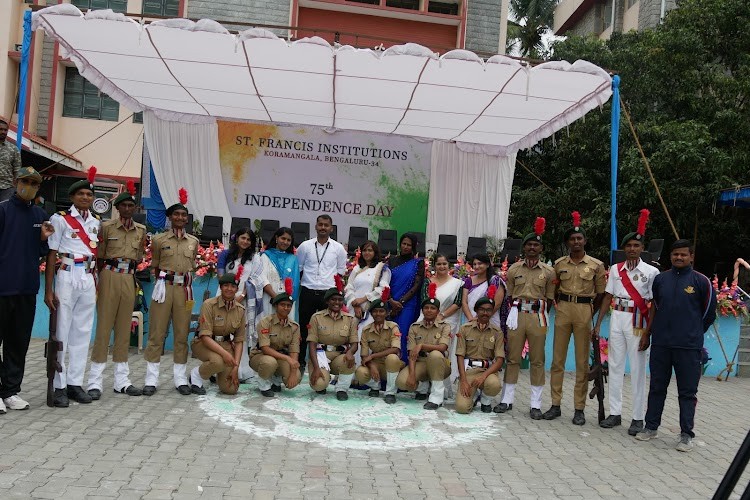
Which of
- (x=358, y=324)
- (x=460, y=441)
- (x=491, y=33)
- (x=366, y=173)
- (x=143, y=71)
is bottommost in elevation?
(x=460, y=441)

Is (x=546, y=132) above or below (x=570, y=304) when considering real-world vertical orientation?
above

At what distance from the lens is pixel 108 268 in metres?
6.07

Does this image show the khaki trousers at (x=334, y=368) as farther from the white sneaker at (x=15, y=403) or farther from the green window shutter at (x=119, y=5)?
the green window shutter at (x=119, y=5)

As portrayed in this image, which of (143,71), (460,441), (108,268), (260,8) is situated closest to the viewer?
(460,441)

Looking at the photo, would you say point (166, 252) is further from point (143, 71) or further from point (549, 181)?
point (549, 181)

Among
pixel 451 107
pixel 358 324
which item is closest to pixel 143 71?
pixel 451 107

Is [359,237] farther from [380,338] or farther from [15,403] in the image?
[15,403]

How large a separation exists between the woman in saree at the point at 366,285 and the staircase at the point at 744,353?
560 centimetres

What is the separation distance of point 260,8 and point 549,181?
7.52 metres

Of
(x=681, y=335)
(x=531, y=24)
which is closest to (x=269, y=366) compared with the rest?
(x=681, y=335)

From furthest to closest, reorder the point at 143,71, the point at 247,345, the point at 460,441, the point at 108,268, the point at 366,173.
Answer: the point at 366,173 < the point at 143,71 < the point at 247,345 < the point at 108,268 < the point at 460,441

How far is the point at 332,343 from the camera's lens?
6.73m

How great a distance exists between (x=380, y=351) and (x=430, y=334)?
495 mm

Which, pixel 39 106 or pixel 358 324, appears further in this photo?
pixel 39 106
